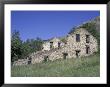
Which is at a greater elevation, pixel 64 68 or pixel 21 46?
pixel 21 46

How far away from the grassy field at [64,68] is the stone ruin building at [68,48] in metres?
0.04

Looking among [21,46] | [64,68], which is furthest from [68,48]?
[21,46]

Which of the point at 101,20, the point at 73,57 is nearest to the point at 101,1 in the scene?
the point at 101,20

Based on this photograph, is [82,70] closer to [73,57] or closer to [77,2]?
[73,57]

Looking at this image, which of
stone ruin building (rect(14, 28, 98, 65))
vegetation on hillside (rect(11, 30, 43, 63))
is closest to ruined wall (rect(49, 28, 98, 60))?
stone ruin building (rect(14, 28, 98, 65))

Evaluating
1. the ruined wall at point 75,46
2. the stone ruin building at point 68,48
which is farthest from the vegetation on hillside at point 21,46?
the ruined wall at point 75,46

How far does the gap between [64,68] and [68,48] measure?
0.17m

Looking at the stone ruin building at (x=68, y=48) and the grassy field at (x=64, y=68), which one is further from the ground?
the stone ruin building at (x=68, y=48)

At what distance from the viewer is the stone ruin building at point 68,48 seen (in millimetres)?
5109

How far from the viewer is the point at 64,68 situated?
16.8 ft

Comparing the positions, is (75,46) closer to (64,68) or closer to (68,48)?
(68,48)

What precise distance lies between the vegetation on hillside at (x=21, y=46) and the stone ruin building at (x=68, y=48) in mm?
34

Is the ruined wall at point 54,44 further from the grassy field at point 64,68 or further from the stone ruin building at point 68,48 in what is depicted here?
the grassy field at point 64,68

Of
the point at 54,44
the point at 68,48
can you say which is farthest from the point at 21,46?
the point at 68,48
